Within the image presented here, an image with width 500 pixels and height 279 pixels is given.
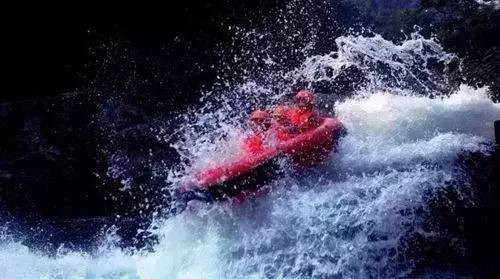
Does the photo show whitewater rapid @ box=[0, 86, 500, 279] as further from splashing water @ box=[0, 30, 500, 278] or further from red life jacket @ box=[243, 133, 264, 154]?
red life jacket @ box=[243, 133, 264, 154]

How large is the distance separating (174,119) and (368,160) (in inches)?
276

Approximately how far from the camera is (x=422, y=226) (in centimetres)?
420

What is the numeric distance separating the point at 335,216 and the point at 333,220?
68 mm

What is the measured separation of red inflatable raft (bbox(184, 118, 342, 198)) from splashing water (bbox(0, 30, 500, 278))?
0.75 feet

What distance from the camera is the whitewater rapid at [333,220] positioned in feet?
14.5

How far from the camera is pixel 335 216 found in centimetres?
489

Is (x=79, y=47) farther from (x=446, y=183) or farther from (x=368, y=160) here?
(x=446, y=183)

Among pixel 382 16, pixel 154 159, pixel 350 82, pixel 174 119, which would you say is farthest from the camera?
pixel 382 16

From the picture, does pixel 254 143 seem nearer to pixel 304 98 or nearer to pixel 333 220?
pixel 304 98

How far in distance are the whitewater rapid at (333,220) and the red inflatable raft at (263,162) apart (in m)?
0.24

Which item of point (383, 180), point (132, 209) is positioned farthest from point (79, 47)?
point (383, 180)

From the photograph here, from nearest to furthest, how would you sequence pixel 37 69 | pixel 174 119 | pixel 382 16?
pixel 37 69 → pixel 174 119 → pixel 382 16

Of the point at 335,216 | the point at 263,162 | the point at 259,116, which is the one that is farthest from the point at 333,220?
the point at 259,116

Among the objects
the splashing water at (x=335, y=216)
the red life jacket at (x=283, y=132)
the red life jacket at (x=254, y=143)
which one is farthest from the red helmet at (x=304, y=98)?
the red life jacket at (x=254, y=143)
